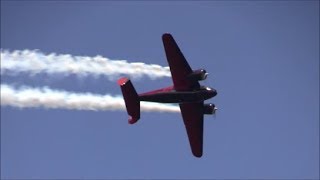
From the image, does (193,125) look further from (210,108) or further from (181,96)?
(181,96)

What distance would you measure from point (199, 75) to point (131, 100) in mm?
7943

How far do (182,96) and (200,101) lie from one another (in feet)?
7.41

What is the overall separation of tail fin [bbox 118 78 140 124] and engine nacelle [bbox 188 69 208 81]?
21.1 feet

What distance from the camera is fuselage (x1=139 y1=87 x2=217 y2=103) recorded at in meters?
68.8

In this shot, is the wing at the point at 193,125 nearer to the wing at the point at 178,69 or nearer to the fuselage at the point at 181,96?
the fuselage at the point at 181,96

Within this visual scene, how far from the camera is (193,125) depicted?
74.2 meters

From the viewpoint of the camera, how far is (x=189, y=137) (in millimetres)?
74188

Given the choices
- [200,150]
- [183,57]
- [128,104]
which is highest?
[183,57]

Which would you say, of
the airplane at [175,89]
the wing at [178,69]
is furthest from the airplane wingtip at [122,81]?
the wing at [178,69]

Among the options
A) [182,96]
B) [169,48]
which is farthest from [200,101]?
[169,48]

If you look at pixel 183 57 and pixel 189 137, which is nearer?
pixel 183 57

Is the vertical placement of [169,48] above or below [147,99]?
above

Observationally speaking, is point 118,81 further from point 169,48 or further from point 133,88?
point 169,48

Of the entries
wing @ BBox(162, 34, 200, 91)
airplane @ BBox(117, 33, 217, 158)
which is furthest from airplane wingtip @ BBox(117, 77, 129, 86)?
wing @ BBox(162, 34, 200, 91)
